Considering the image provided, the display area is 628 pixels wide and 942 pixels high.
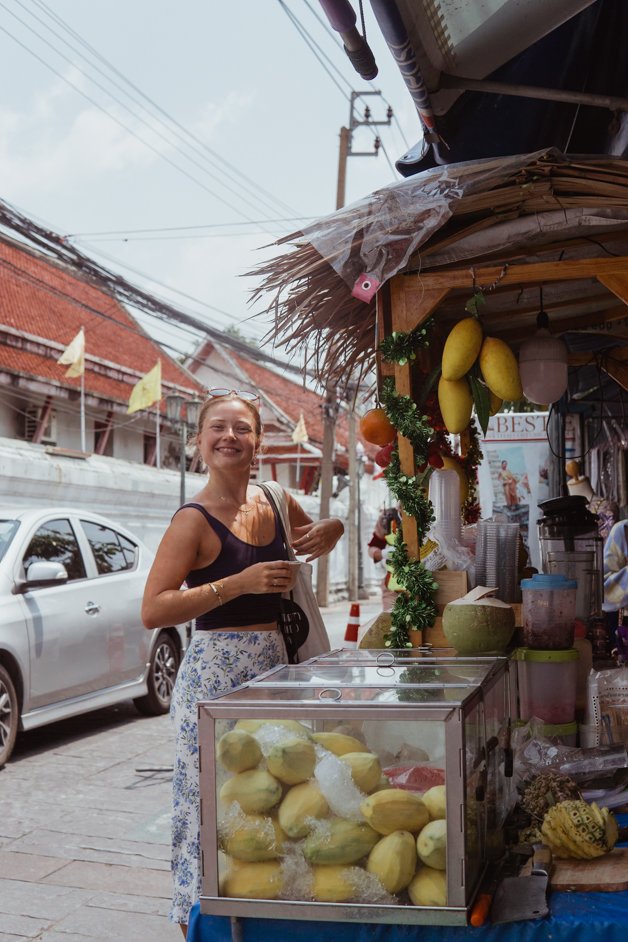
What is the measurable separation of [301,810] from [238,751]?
6.6 inches

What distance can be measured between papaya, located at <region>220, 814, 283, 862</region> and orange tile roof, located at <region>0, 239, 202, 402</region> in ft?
52.5

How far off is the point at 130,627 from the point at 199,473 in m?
16.8

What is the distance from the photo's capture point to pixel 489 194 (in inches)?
126

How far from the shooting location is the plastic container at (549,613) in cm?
311

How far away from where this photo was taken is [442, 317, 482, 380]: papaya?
3627 millimetres

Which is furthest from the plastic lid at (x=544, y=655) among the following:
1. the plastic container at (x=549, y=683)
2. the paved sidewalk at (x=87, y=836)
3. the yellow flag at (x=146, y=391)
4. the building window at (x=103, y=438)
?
the building window at (x=103, y=438)

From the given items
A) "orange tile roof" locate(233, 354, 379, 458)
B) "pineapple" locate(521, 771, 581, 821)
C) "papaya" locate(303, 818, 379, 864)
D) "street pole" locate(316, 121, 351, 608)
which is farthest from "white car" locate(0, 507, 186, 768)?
"orange tile roof" locate(233, 354, 379, 458)

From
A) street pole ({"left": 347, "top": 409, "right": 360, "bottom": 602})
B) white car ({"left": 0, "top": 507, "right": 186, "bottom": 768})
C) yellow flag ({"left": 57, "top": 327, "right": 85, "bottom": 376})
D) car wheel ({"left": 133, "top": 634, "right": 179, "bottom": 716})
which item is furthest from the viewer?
street pole ({"left": 347, "top": 409, "right": 360, "bottom": 602})

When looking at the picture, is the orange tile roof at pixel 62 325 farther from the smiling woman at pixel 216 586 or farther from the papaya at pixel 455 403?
the smiling woman at pixel 216 586

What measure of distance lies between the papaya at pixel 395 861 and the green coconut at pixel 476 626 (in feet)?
4.03

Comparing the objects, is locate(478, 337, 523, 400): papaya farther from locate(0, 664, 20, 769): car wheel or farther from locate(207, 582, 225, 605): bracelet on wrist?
A: locate(0, 664, 20, 769): car wheel

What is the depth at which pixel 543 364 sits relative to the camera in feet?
13.2

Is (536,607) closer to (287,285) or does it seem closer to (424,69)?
(287,285)

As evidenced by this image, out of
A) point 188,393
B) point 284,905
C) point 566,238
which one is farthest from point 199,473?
point 284,905
